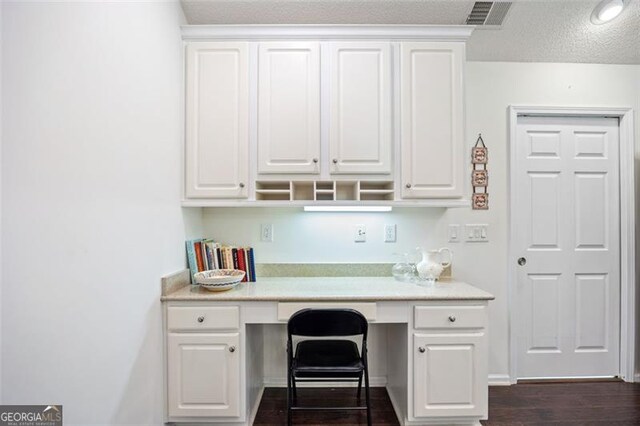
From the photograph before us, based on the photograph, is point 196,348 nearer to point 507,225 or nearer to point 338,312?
point 338,312

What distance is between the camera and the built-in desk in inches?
59.7

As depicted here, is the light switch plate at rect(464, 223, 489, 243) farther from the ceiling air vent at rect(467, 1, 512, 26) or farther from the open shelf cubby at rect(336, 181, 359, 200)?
the ceiling air vent at rect(467, 1, 512, 26)

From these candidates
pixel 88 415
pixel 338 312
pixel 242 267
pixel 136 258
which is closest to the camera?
pixel 88 415

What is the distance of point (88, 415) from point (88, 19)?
1.46 metres

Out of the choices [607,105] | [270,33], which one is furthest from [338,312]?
[607,105]

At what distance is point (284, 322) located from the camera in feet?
5.10

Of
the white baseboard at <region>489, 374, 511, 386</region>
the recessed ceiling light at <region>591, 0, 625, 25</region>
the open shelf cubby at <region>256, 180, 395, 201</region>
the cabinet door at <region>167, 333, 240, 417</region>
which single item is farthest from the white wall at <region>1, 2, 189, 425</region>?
the recessed ceiling light at <region>591, 0, 625, 25</region>

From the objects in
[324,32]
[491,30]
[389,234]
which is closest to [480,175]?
[389,234]

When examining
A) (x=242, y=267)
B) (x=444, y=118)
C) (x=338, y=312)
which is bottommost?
(x=338, y=312)

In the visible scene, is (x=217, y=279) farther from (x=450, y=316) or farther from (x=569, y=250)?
(x=569, y=250)

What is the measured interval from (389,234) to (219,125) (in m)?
1.39

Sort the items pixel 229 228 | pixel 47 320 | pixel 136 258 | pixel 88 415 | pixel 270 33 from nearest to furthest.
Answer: pixel 47 320, pixel 88 415, pixel 136 258, pixel 270 33, pixel 229 228

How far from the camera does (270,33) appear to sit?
176 cm

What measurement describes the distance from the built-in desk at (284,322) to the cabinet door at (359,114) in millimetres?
819
